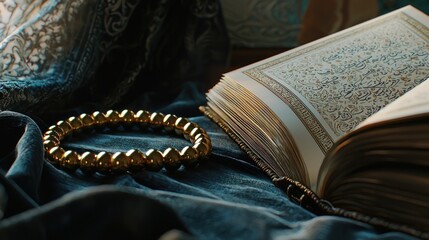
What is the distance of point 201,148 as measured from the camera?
2.60 feet

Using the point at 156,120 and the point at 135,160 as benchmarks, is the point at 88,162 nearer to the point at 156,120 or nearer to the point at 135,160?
the point at 135,160

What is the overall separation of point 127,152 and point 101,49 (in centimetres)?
35

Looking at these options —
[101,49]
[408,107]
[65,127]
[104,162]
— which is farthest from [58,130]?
[408,107]

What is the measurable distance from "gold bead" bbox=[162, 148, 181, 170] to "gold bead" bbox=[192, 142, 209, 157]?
0.10ft

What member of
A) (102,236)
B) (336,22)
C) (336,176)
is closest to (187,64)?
(336,22)

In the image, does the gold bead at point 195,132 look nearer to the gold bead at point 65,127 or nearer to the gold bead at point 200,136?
the gold bead at point 200,136

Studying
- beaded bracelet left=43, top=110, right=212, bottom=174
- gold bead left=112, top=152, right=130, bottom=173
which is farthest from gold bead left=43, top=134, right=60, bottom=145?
gold bead left=112, top=152, right=130, bottom=173

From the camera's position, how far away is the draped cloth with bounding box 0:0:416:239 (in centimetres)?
49

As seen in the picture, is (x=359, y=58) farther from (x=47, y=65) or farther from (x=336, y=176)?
(x=47, y=65)

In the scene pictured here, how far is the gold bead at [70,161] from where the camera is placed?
74cm

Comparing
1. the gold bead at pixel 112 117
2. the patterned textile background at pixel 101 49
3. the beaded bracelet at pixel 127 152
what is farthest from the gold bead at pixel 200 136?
the patterned textile background at pixel 101 49

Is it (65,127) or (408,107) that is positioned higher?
(408,107)

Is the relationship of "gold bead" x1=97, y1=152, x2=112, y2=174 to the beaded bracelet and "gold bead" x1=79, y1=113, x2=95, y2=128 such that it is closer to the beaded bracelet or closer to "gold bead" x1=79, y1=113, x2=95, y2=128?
the beaded bracelet

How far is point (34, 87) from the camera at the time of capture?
35.5 inches
